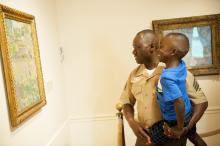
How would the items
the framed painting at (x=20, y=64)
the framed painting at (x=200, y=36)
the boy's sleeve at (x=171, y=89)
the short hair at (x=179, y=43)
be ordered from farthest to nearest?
the framed painting at (x=200, y=36), the framed painting at (x=20, y=64), the short hair at (x=179, y=43), the boy's sleeve at (x=171, y=89)

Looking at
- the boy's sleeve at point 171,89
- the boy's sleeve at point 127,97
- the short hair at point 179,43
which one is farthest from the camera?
the boy's sleeve at point 127,97

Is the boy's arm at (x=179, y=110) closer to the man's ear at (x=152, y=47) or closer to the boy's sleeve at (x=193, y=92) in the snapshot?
the boy's sleeve at (x=193, y=92)

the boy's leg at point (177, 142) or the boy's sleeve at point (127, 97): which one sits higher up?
the boy's sleeve at point (127, 97)

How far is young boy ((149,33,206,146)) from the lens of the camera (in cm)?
142

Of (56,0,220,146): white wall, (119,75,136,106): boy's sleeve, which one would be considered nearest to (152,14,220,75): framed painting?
(56,0,220,146): white wall

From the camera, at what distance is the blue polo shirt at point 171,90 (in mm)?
1408

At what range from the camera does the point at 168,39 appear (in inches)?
60.6

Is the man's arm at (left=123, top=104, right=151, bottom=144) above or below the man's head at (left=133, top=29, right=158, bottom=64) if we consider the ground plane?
below

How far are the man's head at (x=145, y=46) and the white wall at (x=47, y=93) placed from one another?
0.90 metres

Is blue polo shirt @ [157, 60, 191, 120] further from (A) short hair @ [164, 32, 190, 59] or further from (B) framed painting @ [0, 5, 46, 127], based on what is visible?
(B) framed painting @ [0, 5, 46, 127]

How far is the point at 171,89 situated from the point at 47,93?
4.56 ft

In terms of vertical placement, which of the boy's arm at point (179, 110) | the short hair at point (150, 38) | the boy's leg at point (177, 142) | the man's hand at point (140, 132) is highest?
the short hair at point (150, 38)

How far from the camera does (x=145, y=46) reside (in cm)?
165

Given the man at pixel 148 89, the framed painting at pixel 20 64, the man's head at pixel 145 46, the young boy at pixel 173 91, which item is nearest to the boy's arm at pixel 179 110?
the young boy at pixel 173 91
